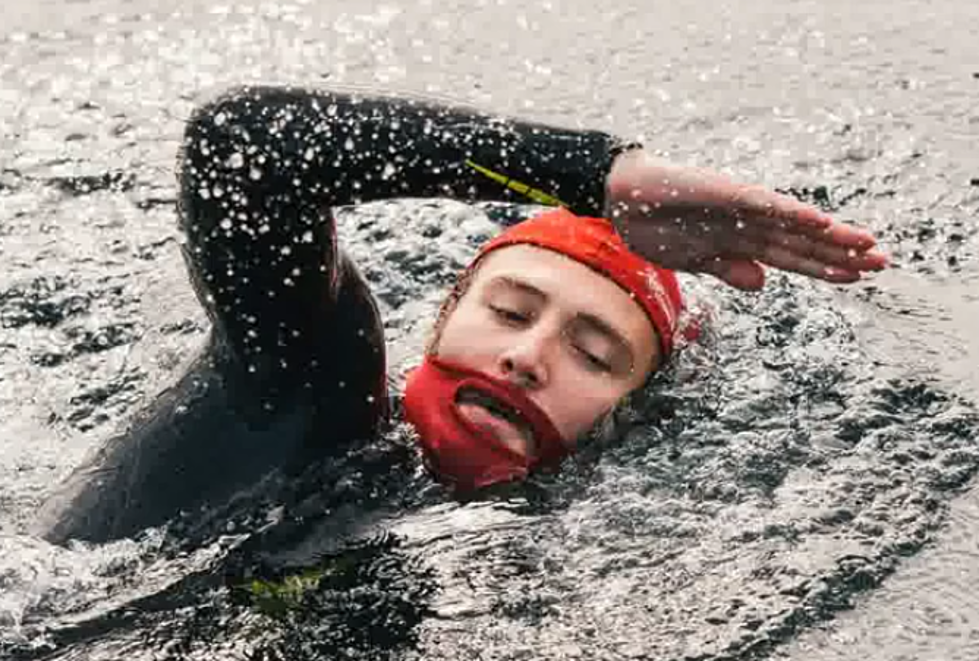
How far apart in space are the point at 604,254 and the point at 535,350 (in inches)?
17.2

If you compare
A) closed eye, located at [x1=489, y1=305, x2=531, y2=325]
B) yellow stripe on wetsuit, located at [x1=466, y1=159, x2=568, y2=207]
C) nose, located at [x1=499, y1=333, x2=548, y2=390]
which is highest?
yellow stripe on wetsuit, located at [x1=466, y1=159, x2=568, y2=207]

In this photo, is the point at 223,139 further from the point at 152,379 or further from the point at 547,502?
the point at 152,379

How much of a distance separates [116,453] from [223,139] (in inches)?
32.0

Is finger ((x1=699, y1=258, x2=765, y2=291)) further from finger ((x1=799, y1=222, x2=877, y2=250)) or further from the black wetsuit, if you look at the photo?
the black wetsuit

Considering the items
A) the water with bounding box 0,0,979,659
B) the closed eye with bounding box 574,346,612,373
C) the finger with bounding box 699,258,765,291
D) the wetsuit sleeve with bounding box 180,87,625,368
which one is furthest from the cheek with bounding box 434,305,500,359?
the finger with bounding box 699,258,765,291

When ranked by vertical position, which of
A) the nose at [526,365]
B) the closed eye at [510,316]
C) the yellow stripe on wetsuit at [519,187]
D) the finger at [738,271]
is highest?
the yellow stripe on wetsuit at [519,187]

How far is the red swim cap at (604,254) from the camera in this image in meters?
4.63

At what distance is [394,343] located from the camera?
5.70 metres

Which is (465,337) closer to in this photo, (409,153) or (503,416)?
(503,416)

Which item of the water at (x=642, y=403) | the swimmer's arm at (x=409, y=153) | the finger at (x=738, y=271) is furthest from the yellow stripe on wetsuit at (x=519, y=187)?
the water at (x=642, y=403)

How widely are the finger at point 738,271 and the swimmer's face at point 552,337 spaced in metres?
0.63

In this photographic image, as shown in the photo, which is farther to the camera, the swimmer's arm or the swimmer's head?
the swimmer's head

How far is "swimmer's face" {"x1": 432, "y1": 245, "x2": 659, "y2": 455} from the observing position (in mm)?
4367

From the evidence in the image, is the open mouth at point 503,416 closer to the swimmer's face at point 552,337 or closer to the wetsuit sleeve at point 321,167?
the swimmer's face at point 552,337
